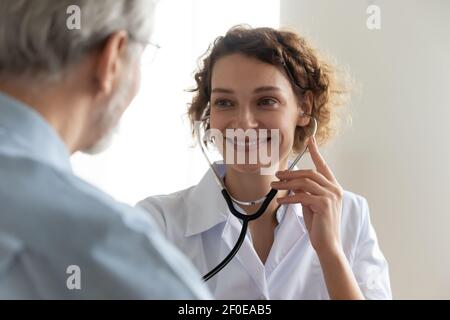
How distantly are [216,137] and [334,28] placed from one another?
66cm

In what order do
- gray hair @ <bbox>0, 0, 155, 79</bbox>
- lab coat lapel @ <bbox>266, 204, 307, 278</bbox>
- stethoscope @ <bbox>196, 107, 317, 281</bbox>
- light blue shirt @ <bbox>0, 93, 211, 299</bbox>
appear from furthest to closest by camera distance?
lab coat lapel @ <bbox>266, 204, 307, 278</bbox>, stethoscope @ <bbox>196, 107, 317, 281</bbox>, gray hair @ <bbox>0, 0, 155, 79</bbox>, light blue shirt @ <bbox>0, 93, 211, 299</bbox>

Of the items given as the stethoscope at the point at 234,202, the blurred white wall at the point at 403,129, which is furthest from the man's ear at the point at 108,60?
the blurred white wall at the point at 403,129

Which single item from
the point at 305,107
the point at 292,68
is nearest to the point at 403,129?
the point at 305,107

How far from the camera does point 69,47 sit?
23.2 inches

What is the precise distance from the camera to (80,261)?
1.52ft

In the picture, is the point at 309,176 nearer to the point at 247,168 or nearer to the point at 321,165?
the point at 321,165

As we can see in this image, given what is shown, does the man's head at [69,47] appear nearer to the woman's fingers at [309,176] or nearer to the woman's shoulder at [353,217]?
the woman's fingers at [309,176]

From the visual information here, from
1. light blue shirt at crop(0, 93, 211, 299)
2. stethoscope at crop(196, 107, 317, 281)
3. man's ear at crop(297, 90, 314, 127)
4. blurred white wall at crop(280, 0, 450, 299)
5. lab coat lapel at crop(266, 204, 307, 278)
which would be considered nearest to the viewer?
light blue shirt at crop(0, 93, 211, 299)

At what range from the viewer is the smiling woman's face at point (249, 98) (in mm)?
1164

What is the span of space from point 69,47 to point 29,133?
122mm

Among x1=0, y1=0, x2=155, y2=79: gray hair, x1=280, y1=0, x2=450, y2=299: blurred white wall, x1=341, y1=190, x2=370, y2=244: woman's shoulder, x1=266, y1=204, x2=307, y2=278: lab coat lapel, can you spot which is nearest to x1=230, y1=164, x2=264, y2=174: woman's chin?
x1=266, y1=204, x2=307, y2=278: lab coat lapel

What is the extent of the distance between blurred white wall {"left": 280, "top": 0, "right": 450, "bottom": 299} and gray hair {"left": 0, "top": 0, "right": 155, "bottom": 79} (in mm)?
1154

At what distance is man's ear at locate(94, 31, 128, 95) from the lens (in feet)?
1.97

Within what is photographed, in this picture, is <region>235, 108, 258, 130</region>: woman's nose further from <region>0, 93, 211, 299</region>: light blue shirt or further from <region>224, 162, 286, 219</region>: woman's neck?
<region>0, 93, 211, 299</region>: light blue shirt
